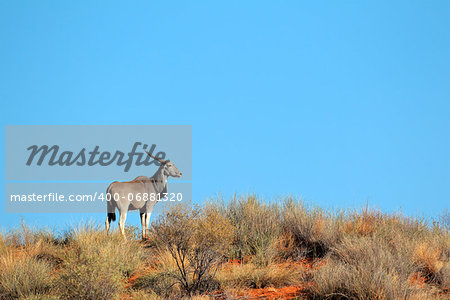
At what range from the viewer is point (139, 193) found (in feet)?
46.5

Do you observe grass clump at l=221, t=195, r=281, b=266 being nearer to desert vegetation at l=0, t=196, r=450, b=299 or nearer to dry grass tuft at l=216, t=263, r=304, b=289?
desert vegetation at l=0, t=196, r=450, b=299

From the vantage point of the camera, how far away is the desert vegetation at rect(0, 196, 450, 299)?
8.49 m

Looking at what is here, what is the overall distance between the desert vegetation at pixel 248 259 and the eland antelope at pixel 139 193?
34.2 inches

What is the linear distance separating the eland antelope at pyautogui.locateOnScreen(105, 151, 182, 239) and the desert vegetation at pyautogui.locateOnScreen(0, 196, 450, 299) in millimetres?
870

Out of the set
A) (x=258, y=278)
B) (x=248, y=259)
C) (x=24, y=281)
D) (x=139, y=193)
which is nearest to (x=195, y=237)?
(x=258, y=278)

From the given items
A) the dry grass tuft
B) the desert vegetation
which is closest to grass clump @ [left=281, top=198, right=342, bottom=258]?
the desert vegetation

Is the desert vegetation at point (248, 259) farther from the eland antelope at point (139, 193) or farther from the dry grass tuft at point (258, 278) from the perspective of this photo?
the eland antelope at point (139, 193)

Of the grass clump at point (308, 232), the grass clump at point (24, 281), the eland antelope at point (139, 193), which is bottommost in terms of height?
the grass clump at point (24, 281)

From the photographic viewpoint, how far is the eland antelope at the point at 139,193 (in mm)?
13852

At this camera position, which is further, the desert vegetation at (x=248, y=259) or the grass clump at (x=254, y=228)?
the grass clump at (x=254, y=228)

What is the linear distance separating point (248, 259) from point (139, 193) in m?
4.31

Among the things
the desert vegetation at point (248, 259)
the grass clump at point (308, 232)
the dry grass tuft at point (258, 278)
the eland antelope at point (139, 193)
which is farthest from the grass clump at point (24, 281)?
the grass clump at point (308, 232)

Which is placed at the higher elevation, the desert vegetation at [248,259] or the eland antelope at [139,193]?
the eland antelope at [139,193]

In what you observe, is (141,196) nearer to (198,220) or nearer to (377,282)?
(198,220)
